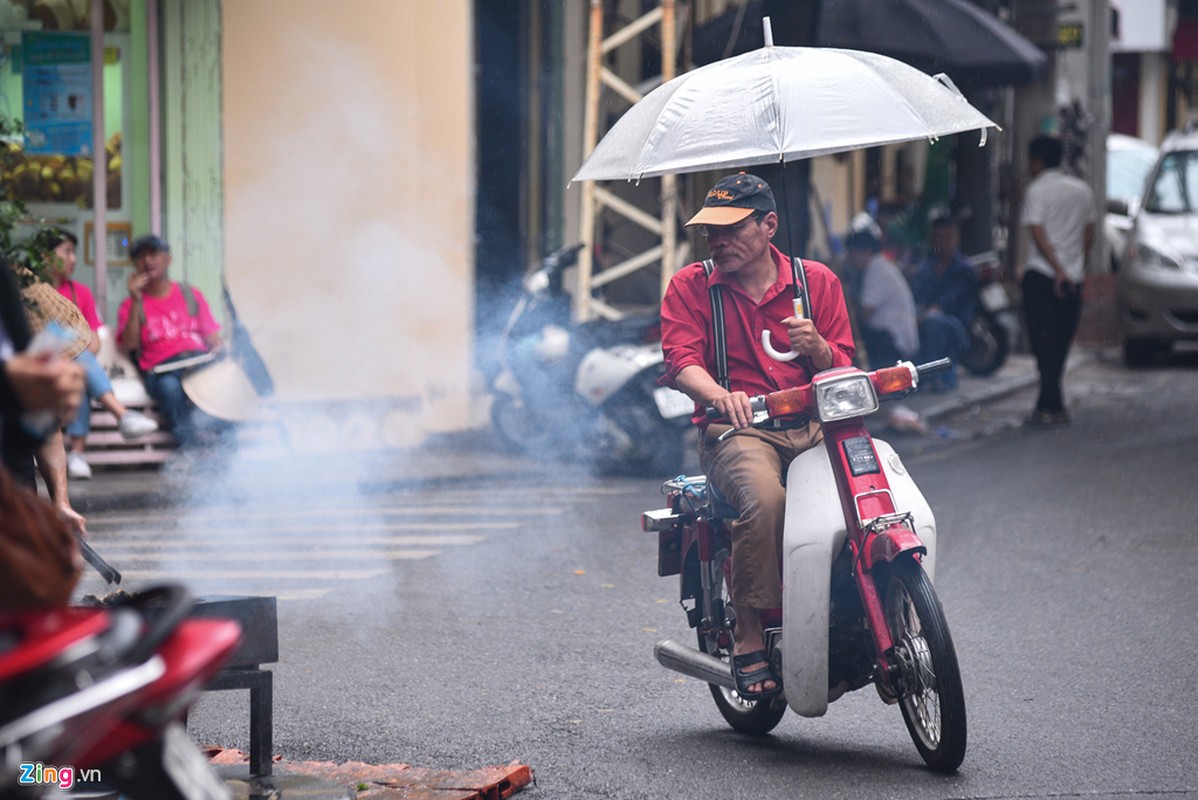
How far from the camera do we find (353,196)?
11203mm

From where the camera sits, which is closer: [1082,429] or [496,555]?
[496,555]

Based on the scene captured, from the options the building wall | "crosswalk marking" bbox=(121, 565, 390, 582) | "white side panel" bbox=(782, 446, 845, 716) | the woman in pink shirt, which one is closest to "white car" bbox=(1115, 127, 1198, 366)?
the building wall

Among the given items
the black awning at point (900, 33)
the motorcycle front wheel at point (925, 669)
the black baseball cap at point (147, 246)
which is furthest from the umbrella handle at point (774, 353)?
the black awning at point (900, 33)

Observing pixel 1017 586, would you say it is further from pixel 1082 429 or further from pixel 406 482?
pixel 1082 429

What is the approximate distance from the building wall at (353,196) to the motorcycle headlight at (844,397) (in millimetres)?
7014

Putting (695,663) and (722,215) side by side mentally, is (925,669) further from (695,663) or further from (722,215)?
(722,215)

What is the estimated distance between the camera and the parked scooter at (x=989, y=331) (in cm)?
1555

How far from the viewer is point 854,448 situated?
15.0 feet

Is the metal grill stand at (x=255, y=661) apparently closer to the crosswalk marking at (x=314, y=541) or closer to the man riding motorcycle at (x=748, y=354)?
the man riding motorcycle at (x=748, y=354)

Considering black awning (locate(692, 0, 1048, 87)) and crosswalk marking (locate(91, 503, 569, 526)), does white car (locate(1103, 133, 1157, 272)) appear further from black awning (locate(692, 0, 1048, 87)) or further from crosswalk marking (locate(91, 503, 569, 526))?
crosswalk marking (locate(91, 503, 569, 526))

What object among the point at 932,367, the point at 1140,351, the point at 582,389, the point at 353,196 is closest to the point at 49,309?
the point at 932,367

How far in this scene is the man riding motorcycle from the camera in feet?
15.1

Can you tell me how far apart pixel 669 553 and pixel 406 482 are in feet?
17.3

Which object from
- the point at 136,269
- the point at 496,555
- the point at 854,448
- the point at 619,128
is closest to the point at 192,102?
the point at 136,269
